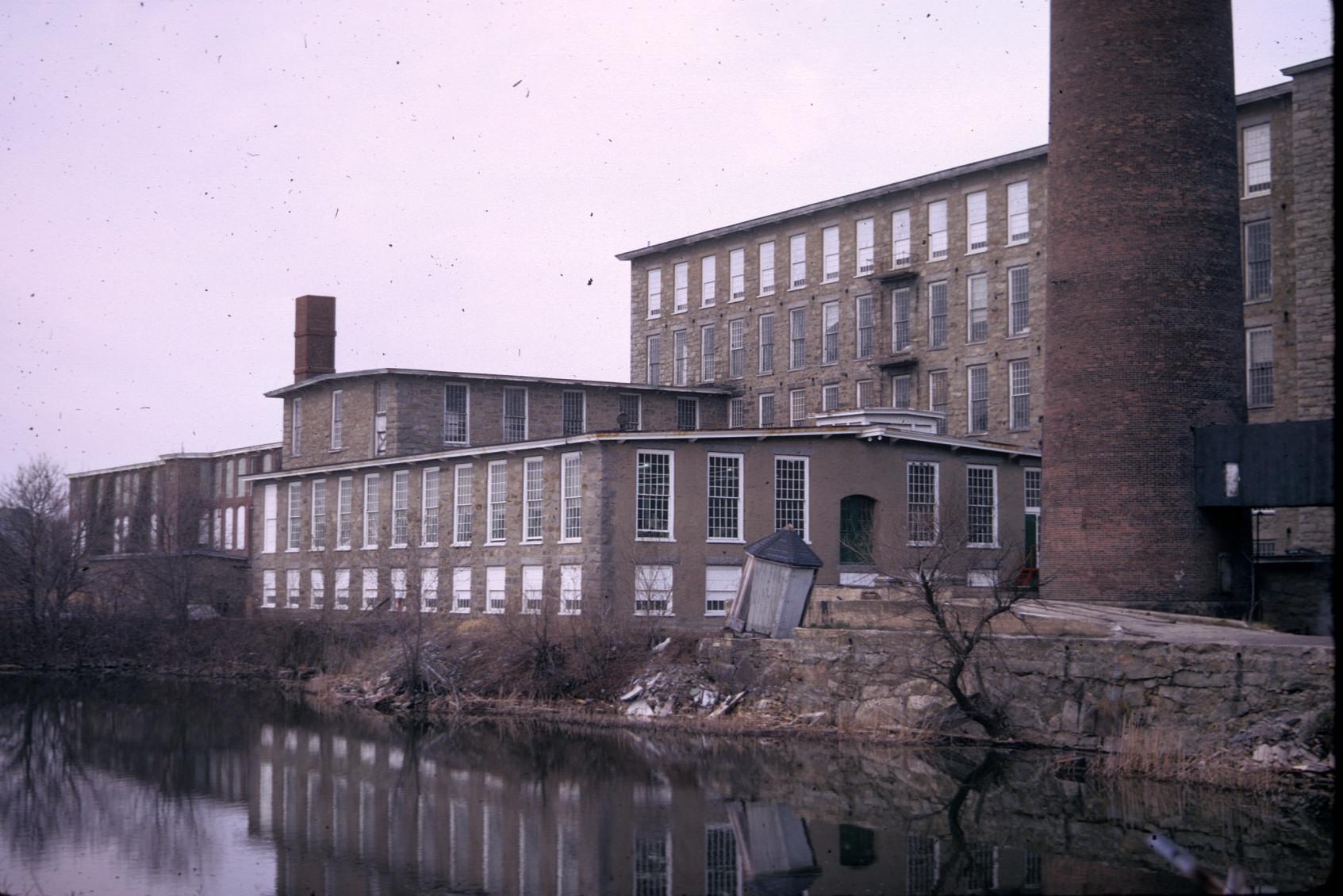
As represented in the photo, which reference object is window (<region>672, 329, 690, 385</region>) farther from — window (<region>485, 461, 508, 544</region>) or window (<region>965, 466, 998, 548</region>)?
window (<region>965, 466, 998, 548</region>)

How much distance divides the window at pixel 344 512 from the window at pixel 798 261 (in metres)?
20.7

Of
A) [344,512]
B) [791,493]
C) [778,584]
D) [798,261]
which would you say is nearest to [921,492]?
[791,493]

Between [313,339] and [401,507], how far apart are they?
11866 millimetres

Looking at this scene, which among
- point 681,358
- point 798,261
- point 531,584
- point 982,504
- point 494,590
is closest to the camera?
point 531,584

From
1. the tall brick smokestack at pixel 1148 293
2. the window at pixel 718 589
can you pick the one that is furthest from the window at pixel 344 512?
the tall brick smokestack at pixel 1148 293

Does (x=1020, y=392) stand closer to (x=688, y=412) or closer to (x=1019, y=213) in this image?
(x=1019, y=213)

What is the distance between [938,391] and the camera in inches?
2057

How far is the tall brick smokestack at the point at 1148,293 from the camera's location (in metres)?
28.6

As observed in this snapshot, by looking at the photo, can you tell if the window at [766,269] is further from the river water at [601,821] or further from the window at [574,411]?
the river water at [601,821]

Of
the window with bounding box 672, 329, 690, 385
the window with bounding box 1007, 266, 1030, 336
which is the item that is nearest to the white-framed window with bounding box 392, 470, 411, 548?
the window with bounding box 672, 329, 690, 385

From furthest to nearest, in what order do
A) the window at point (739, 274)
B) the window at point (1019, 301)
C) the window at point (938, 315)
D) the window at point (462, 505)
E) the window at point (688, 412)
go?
the window at point (739, 274)
the window at point (688, 412)
the window at point (938, 315)
the window at point (1019, 301)
the window at point (462, 505)

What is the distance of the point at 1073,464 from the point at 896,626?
19.0 ft

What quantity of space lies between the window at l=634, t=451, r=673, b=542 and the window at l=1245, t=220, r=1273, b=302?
789 inches

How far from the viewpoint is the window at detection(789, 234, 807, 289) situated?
2265 inches
